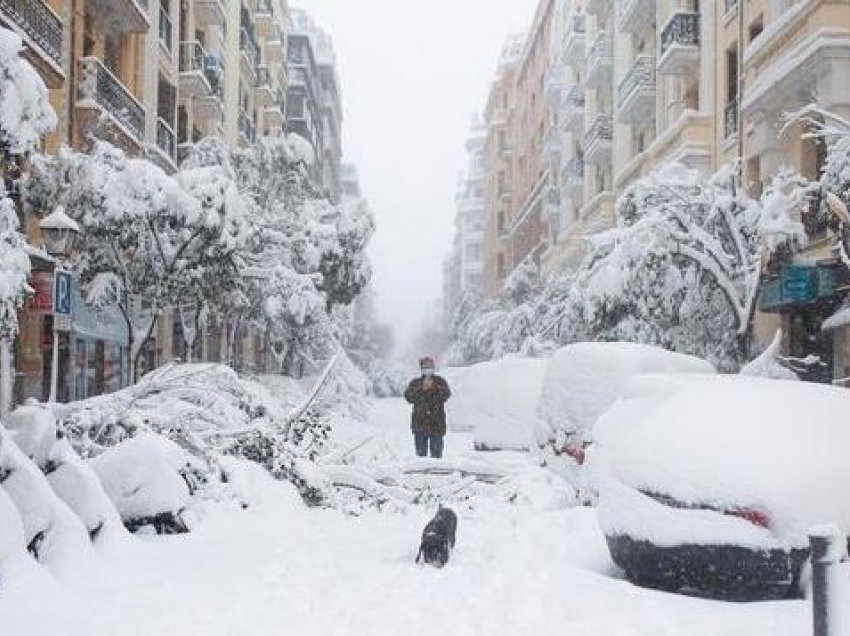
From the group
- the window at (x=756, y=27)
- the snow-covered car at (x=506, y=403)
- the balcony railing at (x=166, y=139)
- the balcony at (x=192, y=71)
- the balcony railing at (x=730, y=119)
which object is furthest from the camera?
the balcony at (x=192, y=71)

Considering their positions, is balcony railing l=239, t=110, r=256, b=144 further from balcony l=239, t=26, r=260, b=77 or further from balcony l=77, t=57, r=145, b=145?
balcony l=77, t=57, r=145, b=145

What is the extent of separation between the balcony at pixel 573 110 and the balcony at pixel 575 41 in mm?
1153

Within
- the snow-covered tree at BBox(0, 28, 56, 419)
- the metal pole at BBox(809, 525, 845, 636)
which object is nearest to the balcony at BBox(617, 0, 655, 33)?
the snow-covered tree at BBox(0, 28, 56, 419)

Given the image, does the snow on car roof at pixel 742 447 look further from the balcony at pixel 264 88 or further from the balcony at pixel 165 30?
the balcony at pixel 264 88

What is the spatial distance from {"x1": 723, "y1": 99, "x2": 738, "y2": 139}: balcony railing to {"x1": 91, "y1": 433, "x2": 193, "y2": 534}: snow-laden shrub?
17.3m

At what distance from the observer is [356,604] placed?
6.27 m

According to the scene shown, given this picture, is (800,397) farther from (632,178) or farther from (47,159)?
(632,178)

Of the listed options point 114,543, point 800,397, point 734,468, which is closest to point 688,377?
point 800,397

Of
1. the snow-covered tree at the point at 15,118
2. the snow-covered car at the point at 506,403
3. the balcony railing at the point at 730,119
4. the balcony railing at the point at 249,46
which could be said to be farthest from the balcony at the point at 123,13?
the balcony railing at the point at 249,46

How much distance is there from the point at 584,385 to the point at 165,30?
72.4 ft

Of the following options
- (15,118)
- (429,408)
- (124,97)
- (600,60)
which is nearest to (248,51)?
(600,60)

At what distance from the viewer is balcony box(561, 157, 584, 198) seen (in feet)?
134

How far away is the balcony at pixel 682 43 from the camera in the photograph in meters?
25.9

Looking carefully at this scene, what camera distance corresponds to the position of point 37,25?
18578 mm
